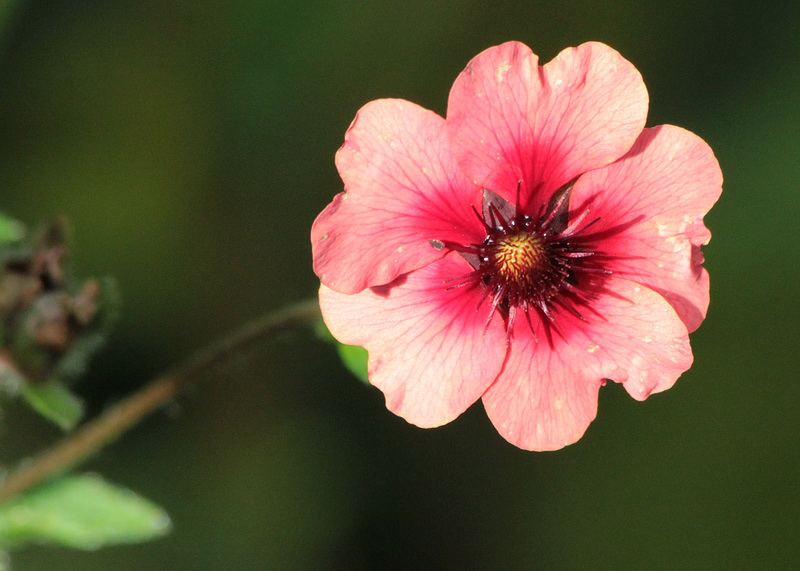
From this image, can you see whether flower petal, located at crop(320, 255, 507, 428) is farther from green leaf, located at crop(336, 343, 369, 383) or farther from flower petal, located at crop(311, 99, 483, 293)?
green leaf, located at crop(336, 343, 369, 383)

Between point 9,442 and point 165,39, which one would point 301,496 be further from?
point 165,39

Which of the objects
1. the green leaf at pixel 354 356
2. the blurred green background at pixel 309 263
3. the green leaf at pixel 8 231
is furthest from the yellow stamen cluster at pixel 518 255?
the blurred green background at pixel 309 263

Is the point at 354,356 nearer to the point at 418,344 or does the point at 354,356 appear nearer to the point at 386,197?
the point at 418,344

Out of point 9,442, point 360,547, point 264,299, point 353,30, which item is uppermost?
point 353,30

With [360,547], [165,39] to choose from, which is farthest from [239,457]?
[165,39]

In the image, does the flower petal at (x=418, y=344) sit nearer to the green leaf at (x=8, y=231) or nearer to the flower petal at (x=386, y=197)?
the flower petal at (x=386, y=197)

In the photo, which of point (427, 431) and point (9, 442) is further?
point (427, 431)
